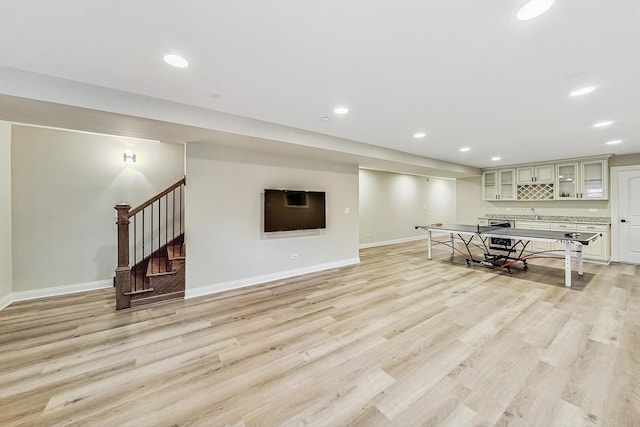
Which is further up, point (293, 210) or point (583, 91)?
point (583, 91)

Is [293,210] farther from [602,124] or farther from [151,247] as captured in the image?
[602,124]

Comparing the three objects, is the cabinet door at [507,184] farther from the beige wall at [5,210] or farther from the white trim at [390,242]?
the beige wall at [5,210]

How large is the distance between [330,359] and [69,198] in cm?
465

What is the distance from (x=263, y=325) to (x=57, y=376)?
1.68m

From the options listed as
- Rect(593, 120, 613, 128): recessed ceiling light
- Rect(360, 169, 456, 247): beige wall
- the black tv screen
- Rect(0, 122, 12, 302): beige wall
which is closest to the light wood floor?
Rect(0, 122, 12, 302): beige wall

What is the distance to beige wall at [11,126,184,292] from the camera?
361 centimetres

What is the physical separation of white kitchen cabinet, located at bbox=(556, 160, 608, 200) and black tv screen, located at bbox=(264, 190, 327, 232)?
6.18m

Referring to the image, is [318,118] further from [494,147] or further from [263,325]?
[494,147]

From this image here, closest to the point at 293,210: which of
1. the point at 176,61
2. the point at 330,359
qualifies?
the point at 330,359

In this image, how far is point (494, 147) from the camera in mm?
4922

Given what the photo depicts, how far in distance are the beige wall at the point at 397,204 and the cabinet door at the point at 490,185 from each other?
222cm

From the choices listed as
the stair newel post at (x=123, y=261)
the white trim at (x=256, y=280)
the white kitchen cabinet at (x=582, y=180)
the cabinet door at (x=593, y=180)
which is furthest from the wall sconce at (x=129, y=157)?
the cabinet door at (x=593, y=180)

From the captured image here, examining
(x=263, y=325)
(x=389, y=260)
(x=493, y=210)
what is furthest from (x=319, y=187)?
(x=493, y=210)

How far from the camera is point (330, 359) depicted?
7.16ft
